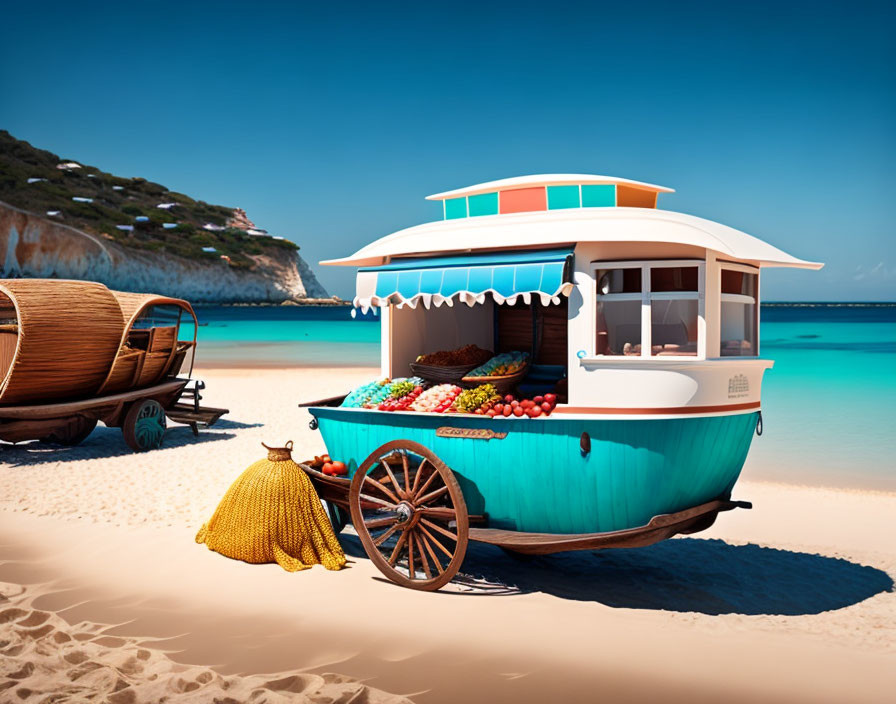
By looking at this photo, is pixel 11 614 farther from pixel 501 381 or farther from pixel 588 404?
pixel 588 404

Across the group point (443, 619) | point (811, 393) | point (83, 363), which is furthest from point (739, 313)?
point (811, 393)

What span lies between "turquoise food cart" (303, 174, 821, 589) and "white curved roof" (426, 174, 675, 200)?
0.02m

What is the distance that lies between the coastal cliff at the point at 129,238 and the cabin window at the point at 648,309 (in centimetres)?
8108

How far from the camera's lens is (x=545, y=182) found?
7.29 metres

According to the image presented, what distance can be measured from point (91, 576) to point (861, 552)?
7685mm

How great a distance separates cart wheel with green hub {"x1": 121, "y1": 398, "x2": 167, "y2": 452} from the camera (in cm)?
1281

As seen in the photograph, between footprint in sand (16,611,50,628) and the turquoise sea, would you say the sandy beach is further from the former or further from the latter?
the turquoise sea

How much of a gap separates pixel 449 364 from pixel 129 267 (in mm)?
95519

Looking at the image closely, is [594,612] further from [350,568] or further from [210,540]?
[210,540]

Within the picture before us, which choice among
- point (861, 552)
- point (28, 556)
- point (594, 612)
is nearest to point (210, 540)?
point (28, 556)

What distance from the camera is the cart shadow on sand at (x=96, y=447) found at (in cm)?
1229

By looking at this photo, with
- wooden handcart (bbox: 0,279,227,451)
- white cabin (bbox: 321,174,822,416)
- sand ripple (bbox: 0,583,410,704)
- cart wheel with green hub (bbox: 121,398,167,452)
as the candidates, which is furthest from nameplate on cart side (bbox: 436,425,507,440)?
cart wheel with green hub (bbox: 121,398,167,452)

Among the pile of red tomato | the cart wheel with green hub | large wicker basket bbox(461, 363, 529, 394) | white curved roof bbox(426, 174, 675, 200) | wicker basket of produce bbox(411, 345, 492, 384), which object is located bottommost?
the cart wheel with green hub

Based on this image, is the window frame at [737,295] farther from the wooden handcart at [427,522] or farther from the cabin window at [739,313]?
the wooden handcart at [427,522]
